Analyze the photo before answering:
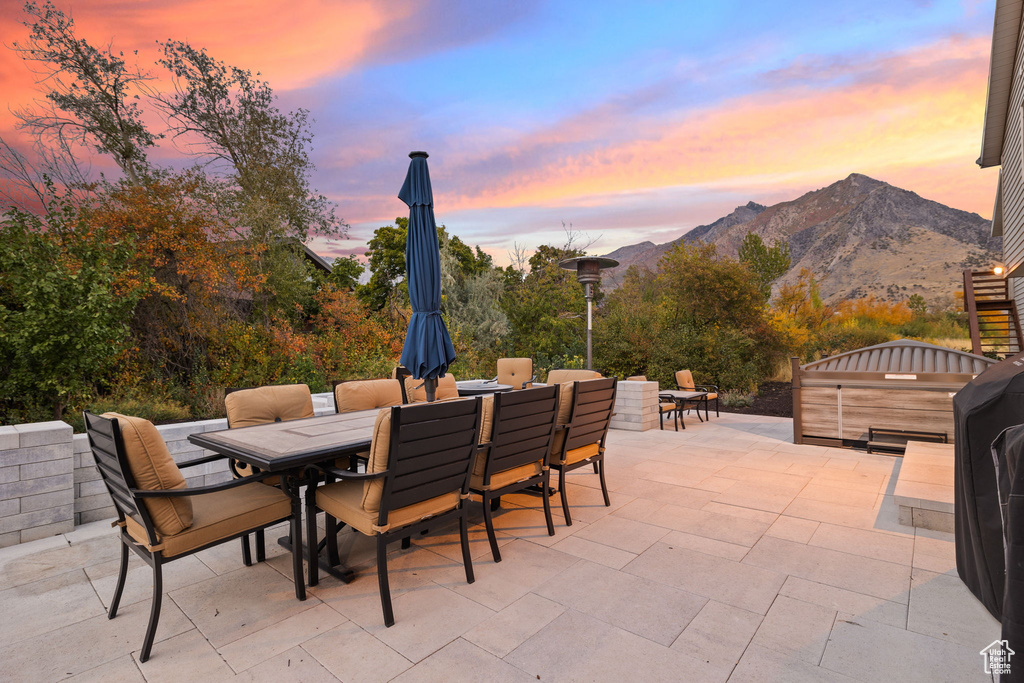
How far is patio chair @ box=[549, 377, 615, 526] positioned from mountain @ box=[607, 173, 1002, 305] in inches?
937

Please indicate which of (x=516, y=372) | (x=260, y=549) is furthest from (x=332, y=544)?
(x=516, y=372)

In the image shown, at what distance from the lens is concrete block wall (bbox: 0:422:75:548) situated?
2936 millimetres

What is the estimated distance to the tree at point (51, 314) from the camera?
155 inches

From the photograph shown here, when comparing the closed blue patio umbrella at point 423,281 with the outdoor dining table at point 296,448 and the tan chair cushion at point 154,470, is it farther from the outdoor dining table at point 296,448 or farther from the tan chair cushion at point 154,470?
the tan chair cushion at point 154,470

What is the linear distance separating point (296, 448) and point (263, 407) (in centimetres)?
117

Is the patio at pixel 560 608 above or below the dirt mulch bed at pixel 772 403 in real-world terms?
above

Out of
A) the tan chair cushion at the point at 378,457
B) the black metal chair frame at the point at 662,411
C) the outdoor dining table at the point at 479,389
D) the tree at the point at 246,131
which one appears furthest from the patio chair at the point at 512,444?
the tree at the point at 246,131

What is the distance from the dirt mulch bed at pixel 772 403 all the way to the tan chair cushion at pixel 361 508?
7328mm

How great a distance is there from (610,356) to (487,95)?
18.0 feet

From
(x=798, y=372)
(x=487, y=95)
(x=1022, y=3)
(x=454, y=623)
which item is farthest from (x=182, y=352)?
(x=1022, y=3)

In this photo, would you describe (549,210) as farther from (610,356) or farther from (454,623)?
(454,623)

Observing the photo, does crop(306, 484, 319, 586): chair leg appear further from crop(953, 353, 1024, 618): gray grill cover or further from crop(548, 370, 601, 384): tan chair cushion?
crop(953, 353, 1024, 618): gray grill cover

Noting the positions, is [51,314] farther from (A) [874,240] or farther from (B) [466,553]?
(A) [874,240]

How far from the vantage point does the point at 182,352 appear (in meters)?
6.16
